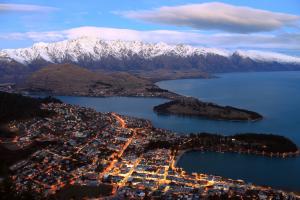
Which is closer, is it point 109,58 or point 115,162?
point 115,162

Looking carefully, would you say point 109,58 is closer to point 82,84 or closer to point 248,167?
point 82,84

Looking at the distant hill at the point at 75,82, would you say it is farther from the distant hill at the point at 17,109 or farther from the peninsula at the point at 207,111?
the distant hill at the point at 17,109

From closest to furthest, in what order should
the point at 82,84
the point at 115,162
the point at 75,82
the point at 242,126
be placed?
the point at 115,162
the point at 242,126
the point at 82,84
the point at 75,82

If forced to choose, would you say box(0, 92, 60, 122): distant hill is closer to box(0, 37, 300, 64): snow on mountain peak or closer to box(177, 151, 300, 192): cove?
box(177, 151, 300, 192): cove

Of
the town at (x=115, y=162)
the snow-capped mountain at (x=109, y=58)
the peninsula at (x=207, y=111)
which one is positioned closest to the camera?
the town at (x=115, y=162)

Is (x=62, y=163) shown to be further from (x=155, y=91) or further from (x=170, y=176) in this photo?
(x=155, y=91)

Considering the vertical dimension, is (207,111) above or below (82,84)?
below

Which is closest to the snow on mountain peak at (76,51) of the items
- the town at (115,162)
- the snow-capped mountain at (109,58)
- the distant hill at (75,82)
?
the snow-capped mountain at (109,58)

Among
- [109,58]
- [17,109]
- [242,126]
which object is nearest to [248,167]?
[242,126]

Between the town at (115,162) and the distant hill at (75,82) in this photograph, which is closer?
the town at (115,162)
